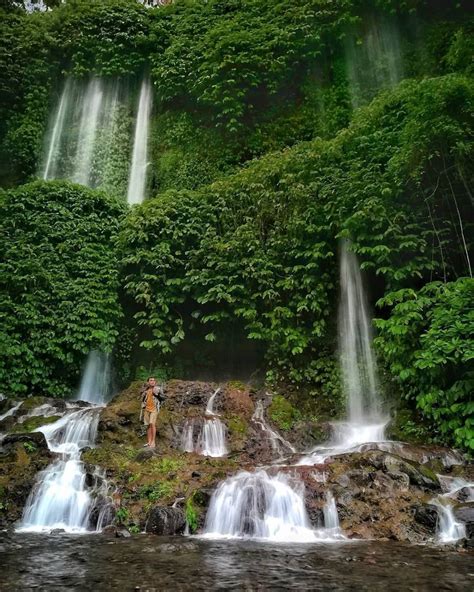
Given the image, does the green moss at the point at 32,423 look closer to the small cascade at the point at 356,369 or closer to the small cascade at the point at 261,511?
the small cascade at the point at 261,511

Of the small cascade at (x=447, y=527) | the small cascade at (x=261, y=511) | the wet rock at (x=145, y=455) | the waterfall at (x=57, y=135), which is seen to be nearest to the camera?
the small cascade at (x=447, y=527)

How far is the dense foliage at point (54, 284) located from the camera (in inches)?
529

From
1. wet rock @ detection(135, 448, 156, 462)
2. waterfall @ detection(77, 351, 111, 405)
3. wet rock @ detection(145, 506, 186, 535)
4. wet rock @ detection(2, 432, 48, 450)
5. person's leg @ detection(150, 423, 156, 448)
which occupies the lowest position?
wet rock @ detection(145, 506, 186, 535)

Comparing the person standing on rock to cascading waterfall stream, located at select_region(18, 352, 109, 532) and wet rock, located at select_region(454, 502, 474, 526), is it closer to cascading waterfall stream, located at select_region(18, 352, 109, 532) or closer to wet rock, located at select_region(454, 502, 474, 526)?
cascading waterfall stream, located at select_region(18, 352, 109, 532)

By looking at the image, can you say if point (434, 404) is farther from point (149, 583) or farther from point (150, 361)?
point (150, 361)

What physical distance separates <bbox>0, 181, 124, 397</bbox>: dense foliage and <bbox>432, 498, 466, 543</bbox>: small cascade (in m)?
10.1

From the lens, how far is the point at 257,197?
568 inches

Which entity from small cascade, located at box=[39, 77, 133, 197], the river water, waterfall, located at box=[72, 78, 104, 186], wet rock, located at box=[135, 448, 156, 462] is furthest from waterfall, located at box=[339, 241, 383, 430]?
waterfall, located at box=[72, 78, 104, 186]

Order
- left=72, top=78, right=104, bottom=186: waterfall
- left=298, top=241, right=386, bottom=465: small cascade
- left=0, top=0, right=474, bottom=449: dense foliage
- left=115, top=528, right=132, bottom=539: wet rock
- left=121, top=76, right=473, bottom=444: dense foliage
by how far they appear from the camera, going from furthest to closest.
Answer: left=72, top=78, right=104, bottom=186: waterfall
left=121, top=76, right=473, bottom=444: dense foliage
left=0, top=0, right=474, bottom=449: dense foliage
left=298, top=241, right=386, bottom=465: small cascade
left=115, top=528, right=132, bottom=539: wet rock

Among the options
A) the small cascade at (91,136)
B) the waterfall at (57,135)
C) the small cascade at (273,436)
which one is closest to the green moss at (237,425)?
the small cascade at (273,436)

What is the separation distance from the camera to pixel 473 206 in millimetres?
12016

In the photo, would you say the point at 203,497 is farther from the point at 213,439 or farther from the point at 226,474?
the point at 213,439

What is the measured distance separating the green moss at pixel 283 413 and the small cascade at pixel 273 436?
24 centimetres

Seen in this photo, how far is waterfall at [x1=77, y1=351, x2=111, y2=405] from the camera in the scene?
14.5 metres
